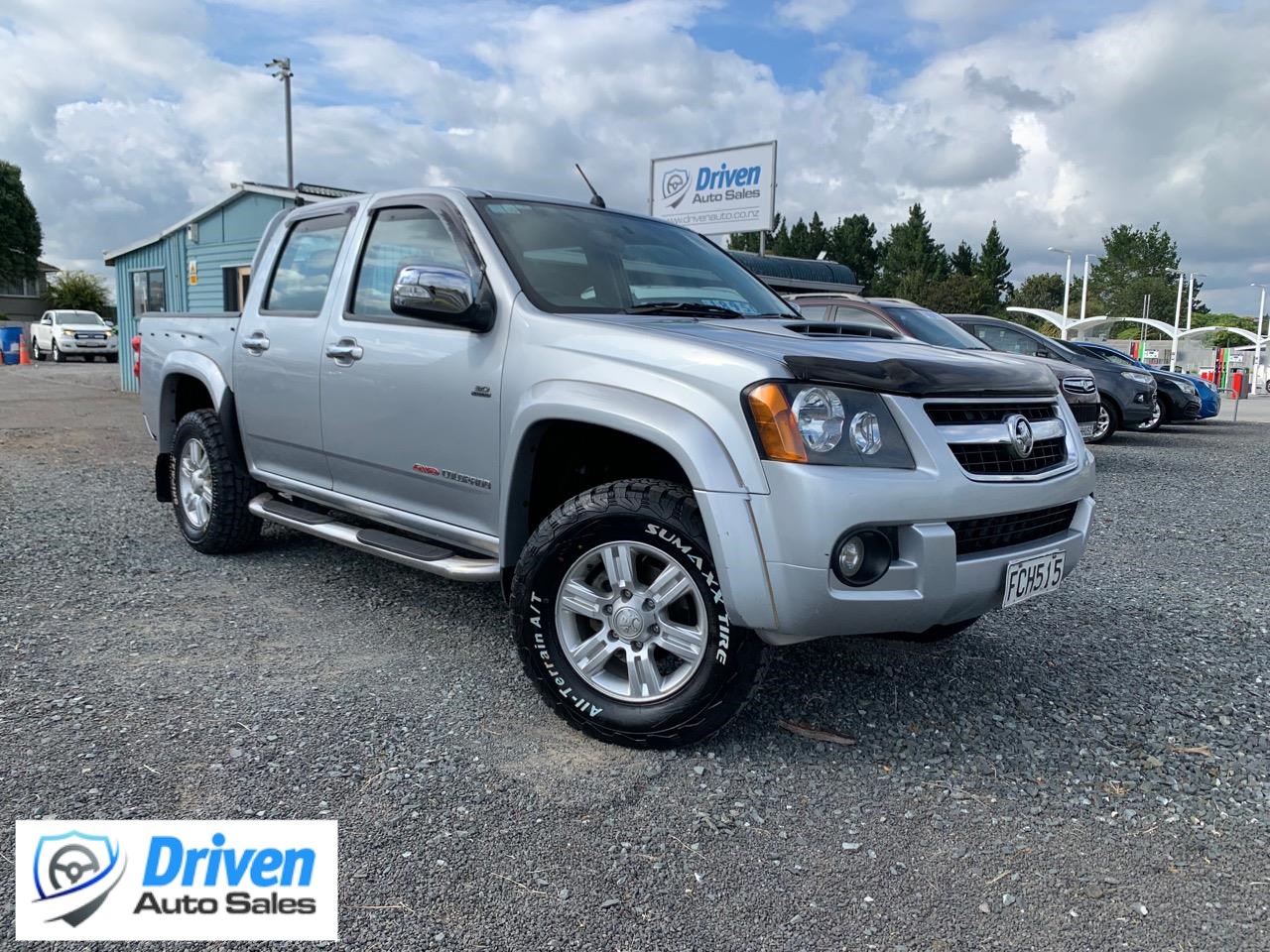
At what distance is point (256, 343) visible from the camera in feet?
15.5

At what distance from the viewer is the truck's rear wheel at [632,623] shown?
115 inches

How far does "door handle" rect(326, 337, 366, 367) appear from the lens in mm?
4043

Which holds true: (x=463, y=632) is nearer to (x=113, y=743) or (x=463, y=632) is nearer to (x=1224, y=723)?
(x=113, y=743)

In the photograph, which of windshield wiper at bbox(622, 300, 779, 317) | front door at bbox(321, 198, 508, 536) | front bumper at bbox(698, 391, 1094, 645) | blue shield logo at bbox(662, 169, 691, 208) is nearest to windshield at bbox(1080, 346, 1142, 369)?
blue shield logo at bbox(662, 169, 691, 208)

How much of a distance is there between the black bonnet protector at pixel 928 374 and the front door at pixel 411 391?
1.19m

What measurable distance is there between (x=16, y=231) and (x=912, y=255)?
63.3 metres

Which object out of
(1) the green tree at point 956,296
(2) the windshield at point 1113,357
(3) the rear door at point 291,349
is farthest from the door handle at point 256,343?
(1) the green tree at point 956,296

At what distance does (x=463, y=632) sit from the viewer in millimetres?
4230

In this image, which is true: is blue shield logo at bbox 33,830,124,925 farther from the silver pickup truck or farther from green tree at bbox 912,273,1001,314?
green tree at bbox 912,273,1001,314

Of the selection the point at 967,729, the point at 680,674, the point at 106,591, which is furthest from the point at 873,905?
the point at 106,591

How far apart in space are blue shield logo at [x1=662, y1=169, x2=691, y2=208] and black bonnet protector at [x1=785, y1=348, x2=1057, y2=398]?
19.3 metres

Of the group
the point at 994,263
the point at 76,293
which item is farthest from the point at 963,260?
the point at 76,293

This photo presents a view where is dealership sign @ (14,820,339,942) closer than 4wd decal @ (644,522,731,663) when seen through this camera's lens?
Yes

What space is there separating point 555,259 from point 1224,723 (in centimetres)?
293
